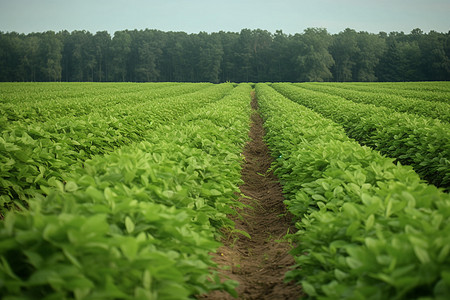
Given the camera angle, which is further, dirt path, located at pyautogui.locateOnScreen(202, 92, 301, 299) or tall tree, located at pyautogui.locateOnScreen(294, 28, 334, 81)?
tall tree, located at pyautogui.locateOnScreen(294, 28, 334, 81)

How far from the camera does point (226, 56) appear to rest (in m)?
92.8

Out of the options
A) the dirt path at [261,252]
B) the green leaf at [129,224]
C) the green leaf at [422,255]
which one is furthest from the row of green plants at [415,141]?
the green leaf at [129,224]

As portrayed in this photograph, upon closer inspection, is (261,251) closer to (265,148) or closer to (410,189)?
(410,189)

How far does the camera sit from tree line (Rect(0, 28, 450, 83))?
248 feet

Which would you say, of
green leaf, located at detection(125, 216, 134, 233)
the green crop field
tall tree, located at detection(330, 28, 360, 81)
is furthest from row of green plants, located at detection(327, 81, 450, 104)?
tall tree, located at detection(330, 28, 360, 81)

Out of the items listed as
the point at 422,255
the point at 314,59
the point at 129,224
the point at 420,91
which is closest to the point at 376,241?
the point at 422,255

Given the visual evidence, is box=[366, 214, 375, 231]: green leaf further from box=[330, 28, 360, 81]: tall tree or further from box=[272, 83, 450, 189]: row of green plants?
box=[330, 28, 360, 81]: tall tree

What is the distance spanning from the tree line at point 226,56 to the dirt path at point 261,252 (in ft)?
242

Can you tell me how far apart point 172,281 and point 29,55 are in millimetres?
101688

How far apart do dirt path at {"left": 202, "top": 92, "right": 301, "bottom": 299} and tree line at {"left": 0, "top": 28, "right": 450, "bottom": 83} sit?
7370cm

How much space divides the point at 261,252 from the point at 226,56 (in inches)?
3681

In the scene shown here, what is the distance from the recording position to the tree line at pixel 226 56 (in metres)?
75.6

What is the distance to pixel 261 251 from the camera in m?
3.97

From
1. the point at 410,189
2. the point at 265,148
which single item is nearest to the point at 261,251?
the point at 410,189
